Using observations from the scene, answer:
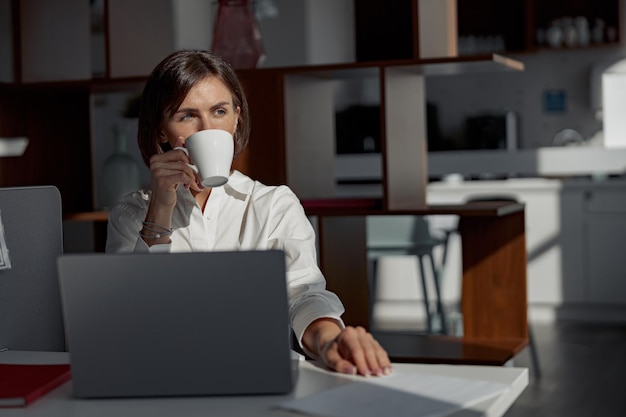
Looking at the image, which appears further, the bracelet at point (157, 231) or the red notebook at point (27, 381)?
the bracelet at point (157, 231)

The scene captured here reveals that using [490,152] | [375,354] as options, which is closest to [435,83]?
[490,152]

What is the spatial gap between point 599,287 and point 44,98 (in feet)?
12.2

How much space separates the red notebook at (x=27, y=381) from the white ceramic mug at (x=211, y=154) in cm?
43

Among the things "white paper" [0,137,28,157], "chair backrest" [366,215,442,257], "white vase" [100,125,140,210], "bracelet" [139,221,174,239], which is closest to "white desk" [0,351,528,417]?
"bracelet" [139,221,174,239]

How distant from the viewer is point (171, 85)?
1.99 m

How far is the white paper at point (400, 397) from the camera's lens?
1148 millimetres

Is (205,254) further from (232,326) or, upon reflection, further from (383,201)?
(383,201)

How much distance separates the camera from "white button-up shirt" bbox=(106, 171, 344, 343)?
1975 mm

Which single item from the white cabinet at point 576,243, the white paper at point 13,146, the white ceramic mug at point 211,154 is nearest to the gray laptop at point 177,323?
the white ceramic mug at point 211,154

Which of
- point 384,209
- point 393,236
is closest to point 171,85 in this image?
point 384,209

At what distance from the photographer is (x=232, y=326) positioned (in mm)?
1191

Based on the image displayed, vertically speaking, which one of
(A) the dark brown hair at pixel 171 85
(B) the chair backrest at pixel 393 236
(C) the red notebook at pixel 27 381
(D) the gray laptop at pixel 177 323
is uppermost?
(A) the dark brown hair at pixel 171 85

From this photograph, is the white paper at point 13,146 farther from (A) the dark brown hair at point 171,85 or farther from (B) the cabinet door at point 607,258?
(B) the cabinet door at point 607,258

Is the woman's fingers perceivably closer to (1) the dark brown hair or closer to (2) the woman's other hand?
(2) the woman's other hand
